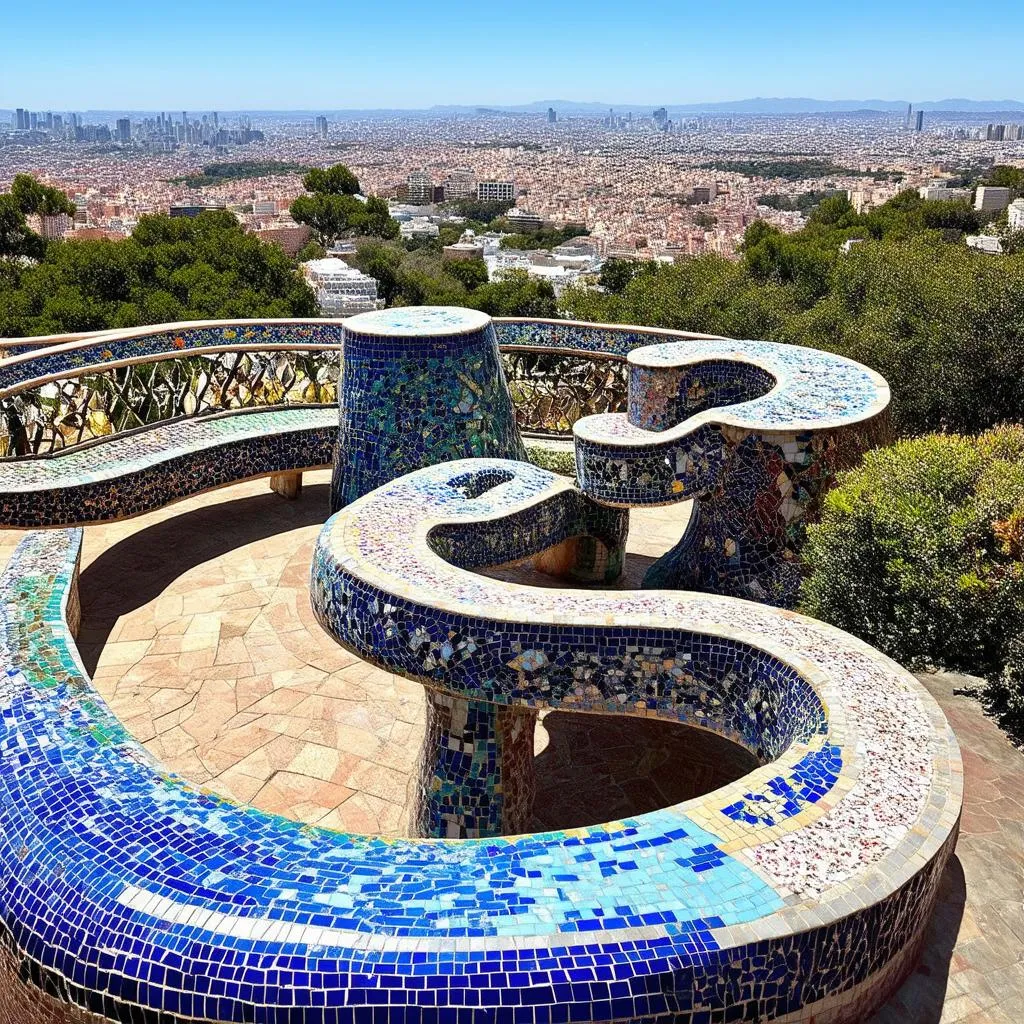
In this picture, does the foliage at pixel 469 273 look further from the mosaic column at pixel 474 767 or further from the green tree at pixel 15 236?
the mosaic column at pixel 474 767

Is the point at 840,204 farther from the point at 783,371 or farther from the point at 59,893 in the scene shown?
the point at 59,893

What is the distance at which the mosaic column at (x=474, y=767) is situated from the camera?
16.5 feet

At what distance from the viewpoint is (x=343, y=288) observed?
38.0 metres

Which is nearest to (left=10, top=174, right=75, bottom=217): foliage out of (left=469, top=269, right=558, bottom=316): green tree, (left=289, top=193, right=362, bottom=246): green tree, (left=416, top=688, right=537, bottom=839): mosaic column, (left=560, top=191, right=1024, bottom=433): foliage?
(left=289, top=193, right=362, bottom=246): green tree

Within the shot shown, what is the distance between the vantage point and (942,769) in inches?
152

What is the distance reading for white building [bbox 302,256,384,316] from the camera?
36250 mm

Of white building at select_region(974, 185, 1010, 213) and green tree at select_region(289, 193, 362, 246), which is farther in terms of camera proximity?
white building at select_region(974, 185, 1010, 213)

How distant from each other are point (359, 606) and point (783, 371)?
4.55m

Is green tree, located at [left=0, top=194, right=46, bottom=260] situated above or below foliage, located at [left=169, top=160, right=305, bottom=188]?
below

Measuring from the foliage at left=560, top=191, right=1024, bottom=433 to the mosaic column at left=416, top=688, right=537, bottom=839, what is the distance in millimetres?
9055

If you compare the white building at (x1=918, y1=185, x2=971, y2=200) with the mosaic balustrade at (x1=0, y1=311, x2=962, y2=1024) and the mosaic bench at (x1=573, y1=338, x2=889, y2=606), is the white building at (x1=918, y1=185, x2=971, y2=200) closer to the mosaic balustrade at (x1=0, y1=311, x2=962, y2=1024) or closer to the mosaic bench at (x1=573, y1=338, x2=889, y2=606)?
Answer: the mosaic bench at (x1=573, y1=338, x2=889, y2=606)

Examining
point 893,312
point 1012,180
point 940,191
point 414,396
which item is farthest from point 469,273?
point 940,191

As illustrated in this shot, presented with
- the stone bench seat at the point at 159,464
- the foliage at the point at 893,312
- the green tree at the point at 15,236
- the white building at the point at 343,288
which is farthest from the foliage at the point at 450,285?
the stone bench seat at the point at 159,464

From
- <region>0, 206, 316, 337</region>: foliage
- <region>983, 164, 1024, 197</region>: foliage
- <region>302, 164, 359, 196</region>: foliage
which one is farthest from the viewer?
<region>983, 164, 1024, 197</region>: foliage
